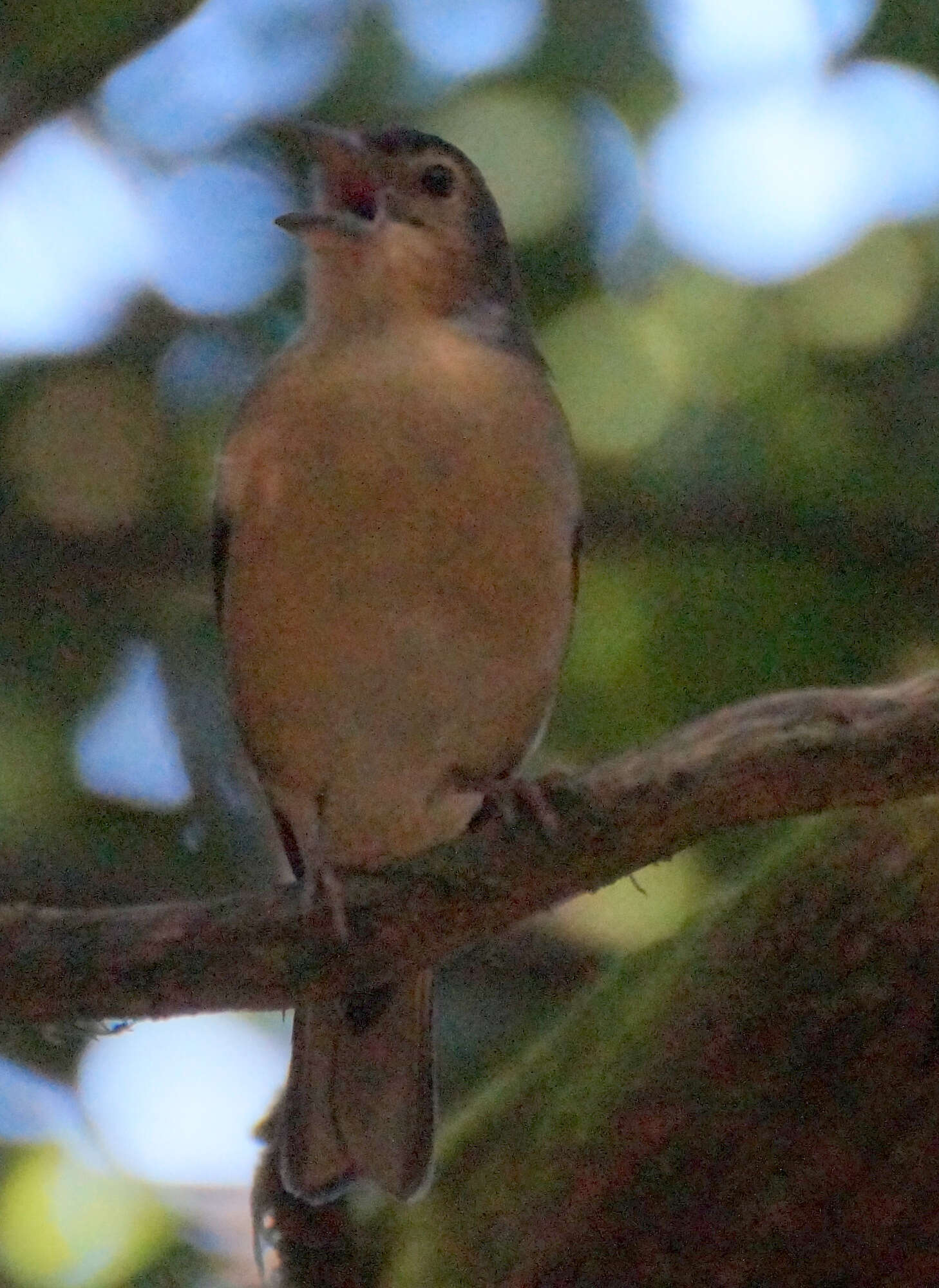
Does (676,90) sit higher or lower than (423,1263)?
higher

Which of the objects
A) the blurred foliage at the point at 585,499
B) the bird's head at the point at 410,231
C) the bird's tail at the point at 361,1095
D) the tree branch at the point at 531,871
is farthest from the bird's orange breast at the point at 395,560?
the tree branch at the point at 531,871

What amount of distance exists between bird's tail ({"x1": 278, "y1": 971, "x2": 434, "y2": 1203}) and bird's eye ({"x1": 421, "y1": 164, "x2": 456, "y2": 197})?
2001 mm

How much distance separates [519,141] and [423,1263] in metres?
2.95

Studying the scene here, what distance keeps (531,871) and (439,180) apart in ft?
7.10

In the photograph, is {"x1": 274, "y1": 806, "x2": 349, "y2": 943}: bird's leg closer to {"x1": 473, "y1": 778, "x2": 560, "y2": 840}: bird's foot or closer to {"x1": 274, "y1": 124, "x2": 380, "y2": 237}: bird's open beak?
{"x1": 473, "y1": 778, "x2": 560, "y2": 840}: bird's foot

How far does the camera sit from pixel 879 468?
203 inches

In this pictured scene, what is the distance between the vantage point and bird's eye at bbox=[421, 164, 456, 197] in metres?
5.15

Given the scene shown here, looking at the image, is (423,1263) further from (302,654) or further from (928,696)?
(928,696)

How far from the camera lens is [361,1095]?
4758mm

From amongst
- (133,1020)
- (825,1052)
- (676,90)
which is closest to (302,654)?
(133,1020)

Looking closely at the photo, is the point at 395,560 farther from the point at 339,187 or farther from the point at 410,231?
the point at 339,187

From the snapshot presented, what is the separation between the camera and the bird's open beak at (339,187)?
493cm

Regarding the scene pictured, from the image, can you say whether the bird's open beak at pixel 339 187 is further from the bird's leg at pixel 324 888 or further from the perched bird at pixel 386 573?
the bird's leg at pixel 324 888

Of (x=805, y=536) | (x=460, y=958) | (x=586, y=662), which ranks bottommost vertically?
(x=460, y=958)
